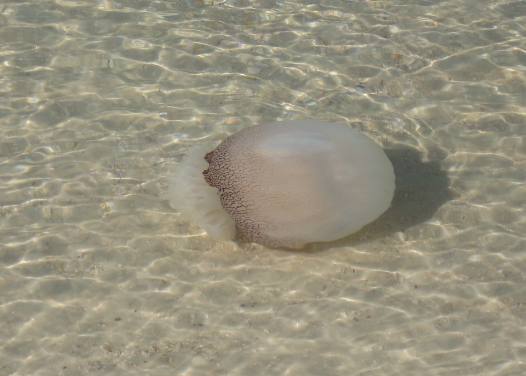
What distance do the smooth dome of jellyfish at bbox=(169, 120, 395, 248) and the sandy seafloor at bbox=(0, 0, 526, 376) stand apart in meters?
0.30

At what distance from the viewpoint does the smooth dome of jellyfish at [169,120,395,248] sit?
18.1 ft

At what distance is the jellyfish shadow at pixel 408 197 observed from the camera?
600 centimetres

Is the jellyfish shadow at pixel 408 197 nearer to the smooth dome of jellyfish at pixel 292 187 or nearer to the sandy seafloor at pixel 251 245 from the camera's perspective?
the sandy seafloor at pixel 251 245

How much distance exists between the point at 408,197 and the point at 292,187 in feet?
4.48

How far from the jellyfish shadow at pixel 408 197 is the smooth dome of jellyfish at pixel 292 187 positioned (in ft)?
1.04

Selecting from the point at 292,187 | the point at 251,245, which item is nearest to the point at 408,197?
the point at 292,187

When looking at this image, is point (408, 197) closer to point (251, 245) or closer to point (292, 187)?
point (292, 187)

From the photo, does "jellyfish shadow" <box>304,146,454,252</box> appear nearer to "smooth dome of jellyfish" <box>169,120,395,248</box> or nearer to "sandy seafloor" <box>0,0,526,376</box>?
"sandy seafloor" <box>0,0,526,376</box>

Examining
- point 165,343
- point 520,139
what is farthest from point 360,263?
point 520,139

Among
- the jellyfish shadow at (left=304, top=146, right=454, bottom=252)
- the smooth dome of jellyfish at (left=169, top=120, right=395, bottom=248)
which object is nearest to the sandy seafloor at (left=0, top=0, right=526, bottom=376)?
the jellyfish shadow at (left=304, top=146, right=454, bottom=252)

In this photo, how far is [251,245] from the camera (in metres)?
5.95

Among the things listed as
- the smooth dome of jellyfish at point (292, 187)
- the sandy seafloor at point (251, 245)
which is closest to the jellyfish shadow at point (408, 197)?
the sandy seafloor at point (251, 245)

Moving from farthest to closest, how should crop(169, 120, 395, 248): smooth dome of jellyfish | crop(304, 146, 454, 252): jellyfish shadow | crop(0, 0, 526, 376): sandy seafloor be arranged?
crop(304, 146, 454, 252): jellyfish shadow → crop(169, 120, 395, 248): smooth dome of jellyfish → crop(0, 0, 526, 376): sandy seafloor

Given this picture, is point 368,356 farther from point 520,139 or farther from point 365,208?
point 520,139
